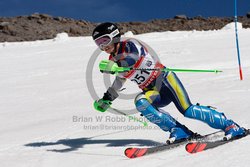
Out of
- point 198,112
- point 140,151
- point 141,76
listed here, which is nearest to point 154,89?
point 141,76

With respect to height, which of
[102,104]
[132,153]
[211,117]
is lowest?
[132,153]

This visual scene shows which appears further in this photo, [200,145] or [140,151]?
[140,151]

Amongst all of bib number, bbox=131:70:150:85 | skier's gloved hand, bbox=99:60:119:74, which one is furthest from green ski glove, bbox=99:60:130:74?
bib number, bbox=131:70:150:85

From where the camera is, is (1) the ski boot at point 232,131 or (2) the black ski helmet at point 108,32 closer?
(1) the ski boot at point 232,131

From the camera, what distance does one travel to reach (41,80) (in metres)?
14.2

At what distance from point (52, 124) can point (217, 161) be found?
430cm

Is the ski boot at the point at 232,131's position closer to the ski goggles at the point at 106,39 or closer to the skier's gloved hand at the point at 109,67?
the skier's gloved hand at the point at 109,67

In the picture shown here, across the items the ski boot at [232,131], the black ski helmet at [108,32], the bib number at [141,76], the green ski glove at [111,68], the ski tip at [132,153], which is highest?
the black ski helmet at [108,32]

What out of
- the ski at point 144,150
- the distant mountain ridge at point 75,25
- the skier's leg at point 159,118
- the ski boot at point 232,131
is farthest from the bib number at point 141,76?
the distant mountain ridge at point 75,25

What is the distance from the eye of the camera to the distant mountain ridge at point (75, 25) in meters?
37.4

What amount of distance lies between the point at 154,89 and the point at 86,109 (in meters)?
4.19

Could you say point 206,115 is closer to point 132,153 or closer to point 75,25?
point 132,153

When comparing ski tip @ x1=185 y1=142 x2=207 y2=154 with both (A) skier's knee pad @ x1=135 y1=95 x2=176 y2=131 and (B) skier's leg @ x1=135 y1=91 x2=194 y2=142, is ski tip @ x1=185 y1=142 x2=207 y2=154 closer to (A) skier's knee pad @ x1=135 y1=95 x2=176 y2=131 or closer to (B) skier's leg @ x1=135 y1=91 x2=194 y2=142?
(B) skier's leg @ x1=135 y1=91 x2=194 y2=142

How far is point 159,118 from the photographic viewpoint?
Answer: 5223mm
